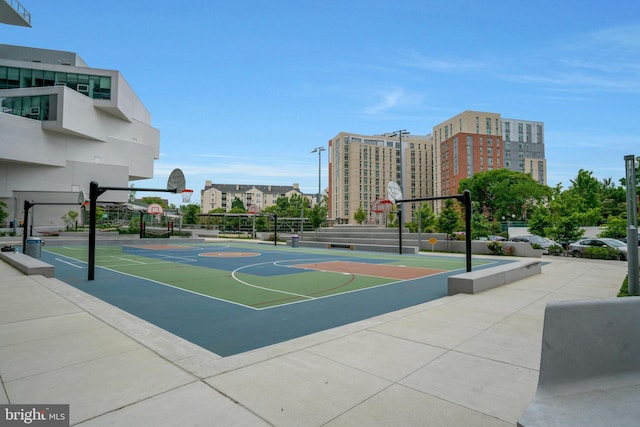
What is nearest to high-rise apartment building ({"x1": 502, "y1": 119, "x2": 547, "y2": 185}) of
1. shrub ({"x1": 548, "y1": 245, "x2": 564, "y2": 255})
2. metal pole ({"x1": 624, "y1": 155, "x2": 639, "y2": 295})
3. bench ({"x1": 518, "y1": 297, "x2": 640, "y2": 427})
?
shrub ({"x1": 548, "y1": 245, "x2": 564, "y2": 255})

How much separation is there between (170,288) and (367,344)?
8578mm

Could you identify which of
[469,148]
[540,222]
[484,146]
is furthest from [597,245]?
[484,146]

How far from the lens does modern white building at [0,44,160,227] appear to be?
55625mm

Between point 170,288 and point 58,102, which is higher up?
point 58,102

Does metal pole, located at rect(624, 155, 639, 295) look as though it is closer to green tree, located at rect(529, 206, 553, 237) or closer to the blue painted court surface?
the blue painted court surface

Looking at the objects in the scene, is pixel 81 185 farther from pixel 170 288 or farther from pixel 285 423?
pixel 285 423

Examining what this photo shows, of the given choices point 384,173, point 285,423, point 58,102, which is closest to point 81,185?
point 58,102

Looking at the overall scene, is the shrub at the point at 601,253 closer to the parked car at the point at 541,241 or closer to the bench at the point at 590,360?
the parked car at the point at 541,241

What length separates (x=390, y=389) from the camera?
4328 mm

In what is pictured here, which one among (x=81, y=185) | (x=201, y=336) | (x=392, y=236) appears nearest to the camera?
(x=201, y=336)

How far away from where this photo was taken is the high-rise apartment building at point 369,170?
142m

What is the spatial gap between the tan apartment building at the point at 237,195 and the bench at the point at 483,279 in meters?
158

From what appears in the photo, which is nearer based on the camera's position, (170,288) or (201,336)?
(201,336)

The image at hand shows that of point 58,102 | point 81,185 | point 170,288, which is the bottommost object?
point 170,288
